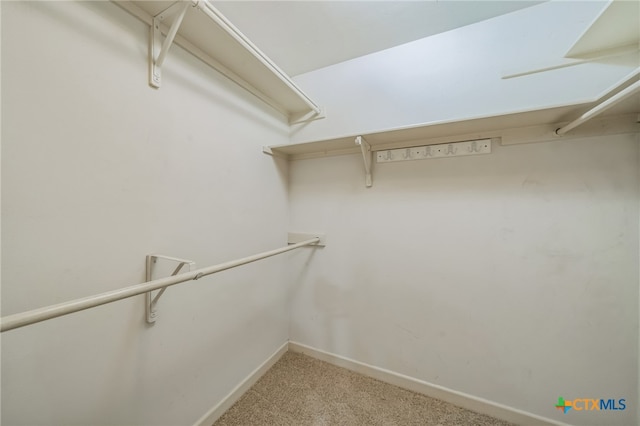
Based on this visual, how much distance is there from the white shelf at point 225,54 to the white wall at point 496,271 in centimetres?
63

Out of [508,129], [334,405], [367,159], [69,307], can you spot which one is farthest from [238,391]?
[508,129]

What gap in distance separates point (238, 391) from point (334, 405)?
2.04 ft

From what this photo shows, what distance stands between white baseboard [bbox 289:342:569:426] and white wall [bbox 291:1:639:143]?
1.66 m

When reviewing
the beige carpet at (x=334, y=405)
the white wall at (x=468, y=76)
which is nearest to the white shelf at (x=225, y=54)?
the white wall at (x=468, y=76)

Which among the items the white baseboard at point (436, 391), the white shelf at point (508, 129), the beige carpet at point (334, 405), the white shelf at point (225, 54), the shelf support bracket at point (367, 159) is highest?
the white shelf at point (225, 54)

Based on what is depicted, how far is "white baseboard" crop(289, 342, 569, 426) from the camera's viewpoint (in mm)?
1246

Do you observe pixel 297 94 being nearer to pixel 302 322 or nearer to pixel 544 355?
pixel 302 322

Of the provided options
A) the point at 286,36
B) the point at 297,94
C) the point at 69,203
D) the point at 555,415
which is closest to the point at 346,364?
the point at 555,415

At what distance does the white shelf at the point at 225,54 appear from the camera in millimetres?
950

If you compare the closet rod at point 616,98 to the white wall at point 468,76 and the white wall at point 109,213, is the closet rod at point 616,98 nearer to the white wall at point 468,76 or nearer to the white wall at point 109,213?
the white wall at point 468,76

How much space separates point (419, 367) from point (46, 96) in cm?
227

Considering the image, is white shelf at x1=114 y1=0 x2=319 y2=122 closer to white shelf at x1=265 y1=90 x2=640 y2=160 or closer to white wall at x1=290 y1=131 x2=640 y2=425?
white shelf at x1=265 y1=90 x2=640 y2=160

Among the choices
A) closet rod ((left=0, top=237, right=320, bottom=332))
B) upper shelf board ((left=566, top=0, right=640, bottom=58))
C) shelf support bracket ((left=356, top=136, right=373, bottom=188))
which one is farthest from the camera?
shelf support bracket ((left=356, top=136, right=373, bottom=188))

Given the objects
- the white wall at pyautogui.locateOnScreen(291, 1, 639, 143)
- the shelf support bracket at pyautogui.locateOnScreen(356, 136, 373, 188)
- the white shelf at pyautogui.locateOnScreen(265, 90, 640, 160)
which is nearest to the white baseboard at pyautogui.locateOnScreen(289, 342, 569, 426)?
the shelf support bracket at pyautogui.locateOnScreen(356, 136, 373, 188)
